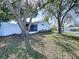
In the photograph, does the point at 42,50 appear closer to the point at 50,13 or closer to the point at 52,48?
the point at 52,48

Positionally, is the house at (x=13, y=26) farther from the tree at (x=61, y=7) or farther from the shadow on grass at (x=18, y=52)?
the shadow on grass at (x=18, y=52)

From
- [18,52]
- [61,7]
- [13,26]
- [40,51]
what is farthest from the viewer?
[13,26]

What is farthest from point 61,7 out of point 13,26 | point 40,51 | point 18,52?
point 18,52

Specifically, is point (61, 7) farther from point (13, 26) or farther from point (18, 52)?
point (18, 52)

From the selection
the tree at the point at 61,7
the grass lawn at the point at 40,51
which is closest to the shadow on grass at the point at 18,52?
the grass lawn at the point at 40,51

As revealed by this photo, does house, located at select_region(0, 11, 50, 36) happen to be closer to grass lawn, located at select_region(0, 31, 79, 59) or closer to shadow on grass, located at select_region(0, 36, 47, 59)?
grass lawn, located at select_region(0, 31, 79, 59)

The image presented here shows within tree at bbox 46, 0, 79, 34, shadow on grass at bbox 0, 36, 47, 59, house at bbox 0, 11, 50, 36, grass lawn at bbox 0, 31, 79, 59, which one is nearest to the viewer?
shadow on grass at bbox 0, 36, 47, 59

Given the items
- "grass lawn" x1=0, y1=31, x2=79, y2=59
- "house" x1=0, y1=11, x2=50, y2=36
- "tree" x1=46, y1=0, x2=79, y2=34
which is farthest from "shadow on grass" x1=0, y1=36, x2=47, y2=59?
"house" x1=0, y1=11, x2=50, y2=36

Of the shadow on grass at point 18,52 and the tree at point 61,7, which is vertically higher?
the tree at point 61,7

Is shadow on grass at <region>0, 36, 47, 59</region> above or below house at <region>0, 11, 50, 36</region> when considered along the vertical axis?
below

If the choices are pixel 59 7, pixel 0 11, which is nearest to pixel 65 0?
pixel 59 7

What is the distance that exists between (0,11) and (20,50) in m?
9.52

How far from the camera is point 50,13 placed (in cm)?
2388

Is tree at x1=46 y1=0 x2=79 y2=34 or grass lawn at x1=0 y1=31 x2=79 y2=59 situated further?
tree at x1=46 y1=0 x2=79 y2=34
